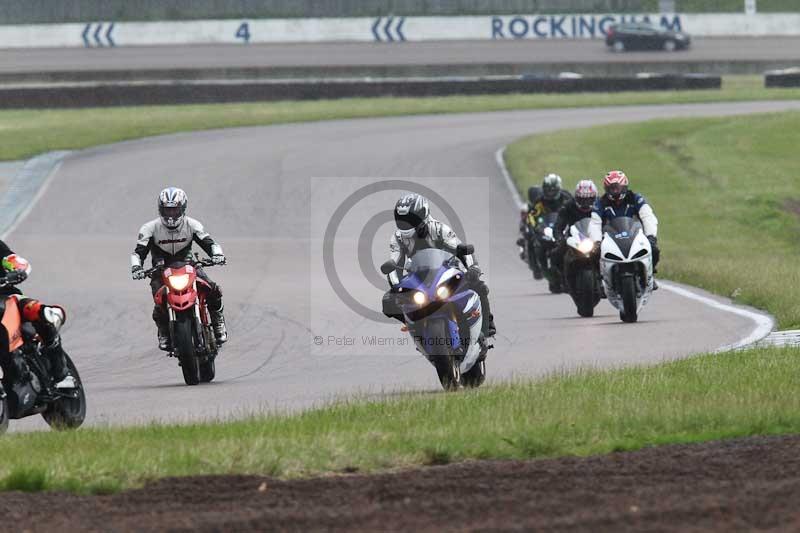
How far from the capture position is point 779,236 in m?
28.9

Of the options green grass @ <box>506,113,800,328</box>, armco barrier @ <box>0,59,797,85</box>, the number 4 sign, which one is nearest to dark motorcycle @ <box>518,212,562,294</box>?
green grass @ <box>506,113,800,328</box>

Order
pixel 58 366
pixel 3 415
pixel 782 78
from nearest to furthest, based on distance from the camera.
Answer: pixel 3 415 < pixel 58 366 < pixel 782 78

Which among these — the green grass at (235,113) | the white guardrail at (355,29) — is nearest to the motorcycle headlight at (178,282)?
the green grass at (235,113)

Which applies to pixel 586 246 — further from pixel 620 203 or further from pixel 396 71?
pixel 396 71

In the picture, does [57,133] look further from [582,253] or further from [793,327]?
[793,327]

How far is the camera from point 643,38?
61.4 metres

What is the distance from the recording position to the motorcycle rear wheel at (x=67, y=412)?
1017 centimetres

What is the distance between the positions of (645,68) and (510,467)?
159 feet

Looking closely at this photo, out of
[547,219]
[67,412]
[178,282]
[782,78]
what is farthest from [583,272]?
[782,78]

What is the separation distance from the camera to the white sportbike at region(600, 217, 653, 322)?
16438mm

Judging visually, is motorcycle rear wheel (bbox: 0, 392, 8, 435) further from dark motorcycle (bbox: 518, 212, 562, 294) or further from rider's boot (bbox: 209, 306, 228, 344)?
dark motorcycle (bbox: 518, 212, 562, 294)

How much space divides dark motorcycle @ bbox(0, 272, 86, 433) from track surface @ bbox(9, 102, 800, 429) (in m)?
0.41

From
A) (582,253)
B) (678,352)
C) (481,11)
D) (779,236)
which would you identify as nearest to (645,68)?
(481,11)

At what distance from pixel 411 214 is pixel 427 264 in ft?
2.27
